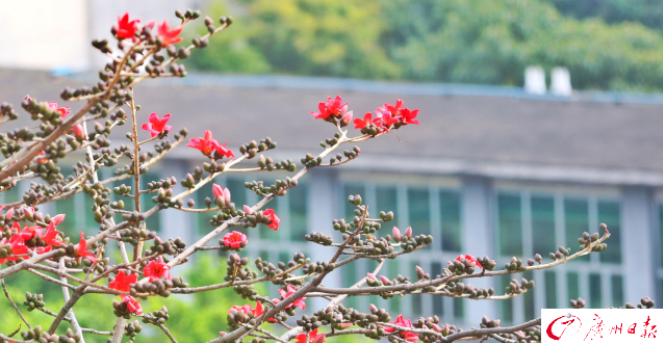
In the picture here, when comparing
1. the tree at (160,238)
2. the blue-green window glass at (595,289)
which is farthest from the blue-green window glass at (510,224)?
the tree at (160,238)

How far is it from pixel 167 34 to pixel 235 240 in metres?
0.67

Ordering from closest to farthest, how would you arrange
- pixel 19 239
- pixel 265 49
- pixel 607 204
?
pixel 19 239, pixel 607 204, pixel 265 49

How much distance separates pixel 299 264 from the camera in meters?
1.96

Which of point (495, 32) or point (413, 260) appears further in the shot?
point (495, 32)

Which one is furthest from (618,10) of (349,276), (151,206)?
(151,206)

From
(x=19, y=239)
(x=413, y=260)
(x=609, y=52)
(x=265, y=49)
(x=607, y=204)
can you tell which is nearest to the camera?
(x=19, y=239)

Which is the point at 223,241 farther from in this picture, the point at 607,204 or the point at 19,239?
the point at 607,204

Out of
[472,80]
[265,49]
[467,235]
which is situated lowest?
[467,235]

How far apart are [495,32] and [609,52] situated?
370 centimetres

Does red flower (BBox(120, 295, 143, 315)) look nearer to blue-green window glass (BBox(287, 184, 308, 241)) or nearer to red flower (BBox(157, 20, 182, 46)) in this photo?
red flower (BBox(157, 20, 182, 46))

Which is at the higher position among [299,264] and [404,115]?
[404,115]

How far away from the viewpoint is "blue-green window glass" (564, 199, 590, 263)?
8680mm

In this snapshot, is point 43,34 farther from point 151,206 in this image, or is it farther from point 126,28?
point 126,28

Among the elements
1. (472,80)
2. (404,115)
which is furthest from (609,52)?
(404,115)
